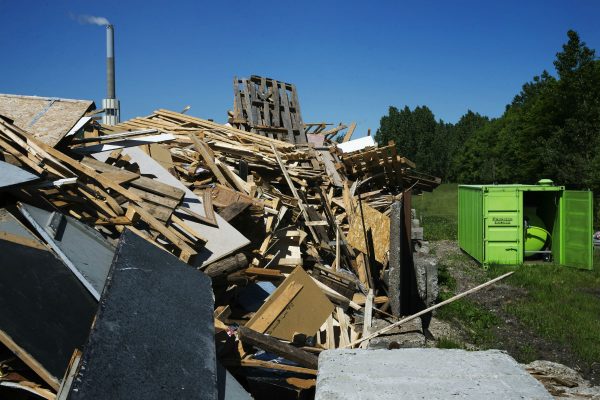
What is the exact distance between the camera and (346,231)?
979 cm

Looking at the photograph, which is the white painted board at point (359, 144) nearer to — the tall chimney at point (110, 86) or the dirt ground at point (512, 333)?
the dirt ground at point (512, 333)

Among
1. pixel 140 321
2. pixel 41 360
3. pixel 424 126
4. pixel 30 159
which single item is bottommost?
pixel 41 360

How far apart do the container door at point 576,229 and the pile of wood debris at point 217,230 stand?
16.9ft

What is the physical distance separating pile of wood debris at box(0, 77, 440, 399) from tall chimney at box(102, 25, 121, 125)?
650cm

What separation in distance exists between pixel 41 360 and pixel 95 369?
2.36 feet

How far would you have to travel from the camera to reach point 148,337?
328 centimetres

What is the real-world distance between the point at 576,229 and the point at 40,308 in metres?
13.6

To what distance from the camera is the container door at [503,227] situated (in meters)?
14.4

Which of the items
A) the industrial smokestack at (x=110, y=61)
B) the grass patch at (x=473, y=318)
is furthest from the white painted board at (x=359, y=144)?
the industrial smokestack at (x=110, y=61)

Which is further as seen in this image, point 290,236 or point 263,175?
point 263,175

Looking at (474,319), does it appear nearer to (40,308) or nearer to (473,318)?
(473,318)

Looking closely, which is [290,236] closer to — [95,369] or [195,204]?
[195,204]

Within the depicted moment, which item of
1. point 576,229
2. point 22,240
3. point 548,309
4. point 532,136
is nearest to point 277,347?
point 22,240

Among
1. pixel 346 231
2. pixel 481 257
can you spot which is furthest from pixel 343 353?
pixel 481 257
